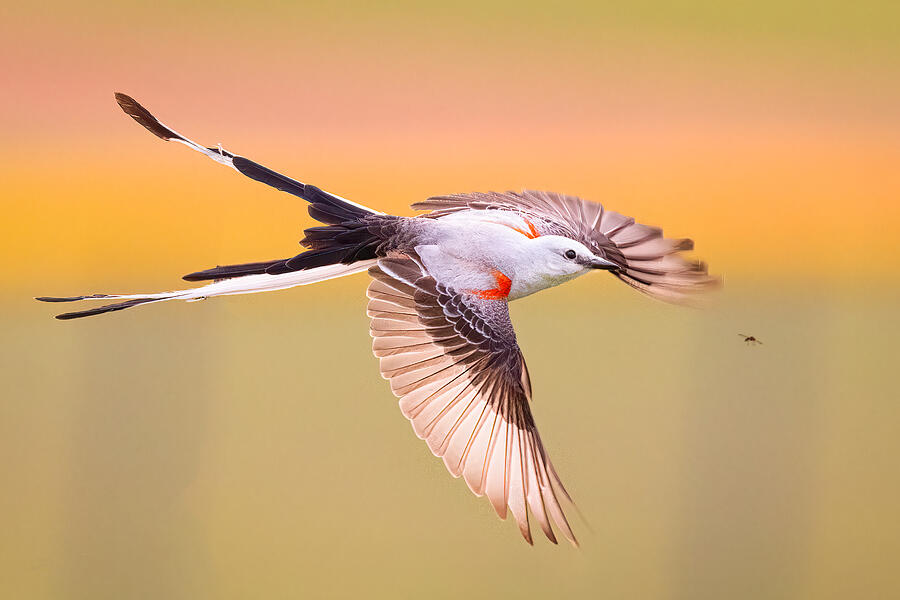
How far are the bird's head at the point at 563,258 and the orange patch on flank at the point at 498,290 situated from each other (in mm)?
26

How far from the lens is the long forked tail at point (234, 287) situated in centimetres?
63

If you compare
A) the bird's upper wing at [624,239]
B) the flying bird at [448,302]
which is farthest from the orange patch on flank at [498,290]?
→ the bird's upper wing at [624,239]

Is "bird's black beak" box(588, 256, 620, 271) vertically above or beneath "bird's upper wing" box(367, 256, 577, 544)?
above

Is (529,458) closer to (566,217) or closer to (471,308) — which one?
(471,308)

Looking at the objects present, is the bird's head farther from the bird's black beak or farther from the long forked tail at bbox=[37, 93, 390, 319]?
the long forked tail at bbox=[37, 93, 390, 319]

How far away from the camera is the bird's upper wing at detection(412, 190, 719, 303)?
2.58 ft

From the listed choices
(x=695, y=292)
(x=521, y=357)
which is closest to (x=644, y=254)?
(x=695, y=292)

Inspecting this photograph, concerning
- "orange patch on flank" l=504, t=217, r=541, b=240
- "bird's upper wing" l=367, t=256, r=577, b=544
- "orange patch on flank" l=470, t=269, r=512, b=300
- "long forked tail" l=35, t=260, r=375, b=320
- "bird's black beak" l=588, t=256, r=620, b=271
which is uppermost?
"orange patch on flank" l=504, t=217, r=541, b=240

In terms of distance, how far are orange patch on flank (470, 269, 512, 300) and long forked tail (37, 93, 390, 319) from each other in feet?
0.31

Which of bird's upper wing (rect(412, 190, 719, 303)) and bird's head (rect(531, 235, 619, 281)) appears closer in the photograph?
bird's head (rect(531, 235, 619, 281))

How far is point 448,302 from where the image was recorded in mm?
643

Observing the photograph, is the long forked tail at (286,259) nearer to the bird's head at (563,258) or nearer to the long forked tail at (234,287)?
the long forked tail at (234,287)

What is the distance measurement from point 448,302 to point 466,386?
62 millimetres

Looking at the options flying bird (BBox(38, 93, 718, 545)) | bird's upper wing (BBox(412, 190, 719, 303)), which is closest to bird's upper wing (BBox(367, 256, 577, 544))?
flying bird (BBox(38, 93, 718, 545))
